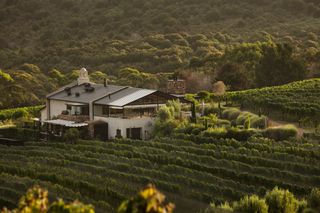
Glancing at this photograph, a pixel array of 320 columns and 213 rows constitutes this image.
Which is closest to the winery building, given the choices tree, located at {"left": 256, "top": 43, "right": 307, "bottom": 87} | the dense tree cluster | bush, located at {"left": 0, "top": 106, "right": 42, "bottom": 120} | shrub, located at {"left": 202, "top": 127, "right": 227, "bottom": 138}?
bush, located at {"left": 0, "top": 106, "right": 42, "bottom": 120}

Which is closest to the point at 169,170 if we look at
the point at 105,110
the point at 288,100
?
the point at 105,110

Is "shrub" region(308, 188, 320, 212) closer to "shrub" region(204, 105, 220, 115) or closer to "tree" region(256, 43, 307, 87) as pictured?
"shrub" region(204, 105, 220, 115)

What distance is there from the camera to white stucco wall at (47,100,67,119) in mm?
63094

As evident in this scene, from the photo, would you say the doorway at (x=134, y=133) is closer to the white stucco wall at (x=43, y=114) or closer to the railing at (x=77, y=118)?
the railing at (x=77, y=118)

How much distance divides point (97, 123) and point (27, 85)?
36.5 metres

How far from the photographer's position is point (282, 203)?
29406mm

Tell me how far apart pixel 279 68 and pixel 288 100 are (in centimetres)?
2265

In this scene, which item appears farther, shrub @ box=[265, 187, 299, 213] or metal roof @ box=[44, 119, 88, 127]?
metal roof @ box=[44, 119, 88, 127]

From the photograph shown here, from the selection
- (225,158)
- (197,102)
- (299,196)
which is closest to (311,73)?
(197,102)

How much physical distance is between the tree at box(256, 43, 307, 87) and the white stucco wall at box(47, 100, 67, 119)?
2474cm

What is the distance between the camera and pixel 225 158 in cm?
4094

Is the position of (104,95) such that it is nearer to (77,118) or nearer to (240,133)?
(77,118)

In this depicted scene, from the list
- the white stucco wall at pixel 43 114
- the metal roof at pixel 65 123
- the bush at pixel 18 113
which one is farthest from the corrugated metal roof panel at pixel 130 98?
the bush at pixel 18 113

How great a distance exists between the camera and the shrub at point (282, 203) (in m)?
29.3
